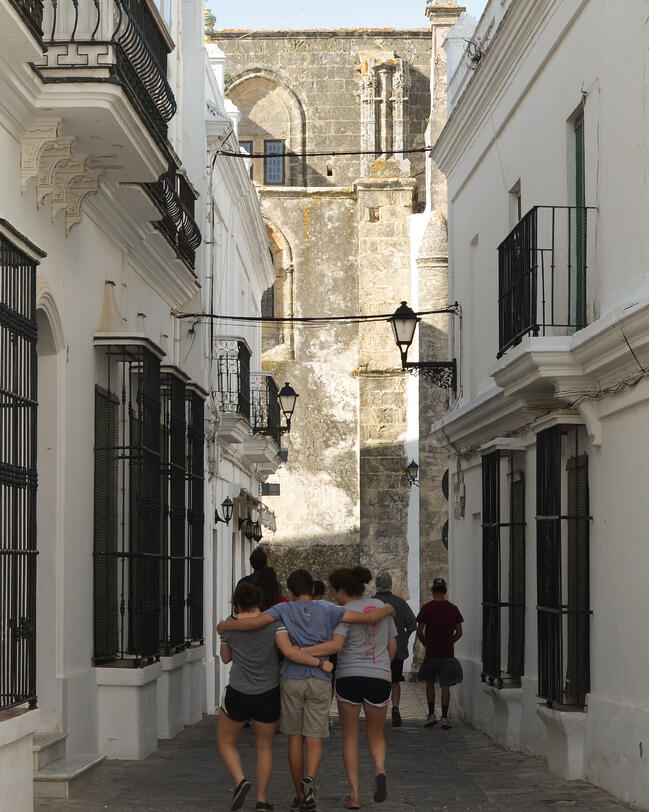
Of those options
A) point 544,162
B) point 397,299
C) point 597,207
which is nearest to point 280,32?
point 397,299

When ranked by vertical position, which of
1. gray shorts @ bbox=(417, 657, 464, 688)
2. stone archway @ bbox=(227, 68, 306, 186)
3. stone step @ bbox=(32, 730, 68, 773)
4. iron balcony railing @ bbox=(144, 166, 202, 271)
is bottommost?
gray shorts @ bbox=(417, 657, 464, 688)

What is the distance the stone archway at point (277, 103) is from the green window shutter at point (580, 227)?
24.7m

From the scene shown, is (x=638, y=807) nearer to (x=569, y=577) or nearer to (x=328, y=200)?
(x=569, y=577)

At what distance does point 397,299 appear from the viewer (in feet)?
109

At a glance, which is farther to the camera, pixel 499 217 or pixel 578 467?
pixel 499 217

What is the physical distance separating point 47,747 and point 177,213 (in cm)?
630

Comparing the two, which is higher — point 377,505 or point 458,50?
point 458,50

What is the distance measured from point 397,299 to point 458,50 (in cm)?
1480

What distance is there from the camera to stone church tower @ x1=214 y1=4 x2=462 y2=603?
104ft

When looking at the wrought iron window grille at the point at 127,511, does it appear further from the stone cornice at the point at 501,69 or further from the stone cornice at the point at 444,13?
the stone cornice at the point at 444,13

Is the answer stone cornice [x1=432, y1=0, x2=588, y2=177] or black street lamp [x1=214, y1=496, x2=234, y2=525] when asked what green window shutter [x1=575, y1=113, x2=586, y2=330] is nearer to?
stone cornice [x1=432, y1=0, x2=588, y2=177]

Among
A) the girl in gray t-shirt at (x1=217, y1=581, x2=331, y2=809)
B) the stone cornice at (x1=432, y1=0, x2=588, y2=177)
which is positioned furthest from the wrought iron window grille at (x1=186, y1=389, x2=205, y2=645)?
the girl in gray t-shirt at (x1=217, y1=581, x2=331, y2=809)

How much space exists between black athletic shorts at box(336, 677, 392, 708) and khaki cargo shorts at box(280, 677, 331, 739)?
39 centimetres

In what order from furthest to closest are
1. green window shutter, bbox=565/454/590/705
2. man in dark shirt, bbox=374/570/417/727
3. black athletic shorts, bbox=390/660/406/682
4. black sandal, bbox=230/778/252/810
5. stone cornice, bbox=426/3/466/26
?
stone cornice, bbox=426/3/466/26 → man in dark shirt, bbox=374/570/417/727 → black athletic shorts, bbox=390/660/406/682 → green window shutter, bbox=565/454/590/705 → black sandal, bbox=230/778/252/810
